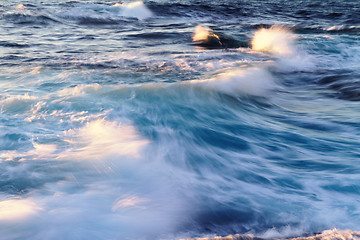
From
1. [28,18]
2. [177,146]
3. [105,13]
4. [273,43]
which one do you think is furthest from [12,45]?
[105,13]

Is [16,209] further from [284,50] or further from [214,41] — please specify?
[214,41]

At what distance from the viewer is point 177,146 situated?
10.3ft

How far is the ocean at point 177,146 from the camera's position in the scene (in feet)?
6.73

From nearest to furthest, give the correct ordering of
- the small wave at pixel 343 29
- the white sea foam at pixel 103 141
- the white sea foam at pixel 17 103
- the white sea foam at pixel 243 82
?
1. the white sea foam at pixel 103 141
2. the white sea foam at pixel 17 103
3. the white sea foam at pixel 243 82
4. the small wave at pixel 343 29

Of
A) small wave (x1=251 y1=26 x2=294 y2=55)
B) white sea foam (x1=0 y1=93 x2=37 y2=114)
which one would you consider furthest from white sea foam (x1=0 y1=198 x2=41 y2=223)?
small wave (x1=251 y1=26 x2=294 y2=55)

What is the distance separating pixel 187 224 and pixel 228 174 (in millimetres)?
790

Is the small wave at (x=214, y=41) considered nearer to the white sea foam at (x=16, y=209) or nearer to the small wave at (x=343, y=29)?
the small wave at (x=343, y=29)

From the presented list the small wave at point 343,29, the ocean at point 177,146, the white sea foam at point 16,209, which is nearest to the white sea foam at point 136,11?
the small wave at point 343,29

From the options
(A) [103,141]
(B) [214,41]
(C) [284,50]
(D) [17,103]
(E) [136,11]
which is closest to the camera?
(A) [103,141]

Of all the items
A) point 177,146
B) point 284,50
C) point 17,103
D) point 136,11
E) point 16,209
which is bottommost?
point 16,209

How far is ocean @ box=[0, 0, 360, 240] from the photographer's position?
2.05 m

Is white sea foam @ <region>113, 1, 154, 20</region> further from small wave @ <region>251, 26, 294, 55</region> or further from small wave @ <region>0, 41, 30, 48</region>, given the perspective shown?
small wave @ <region>0, 41, 30, 48</region>

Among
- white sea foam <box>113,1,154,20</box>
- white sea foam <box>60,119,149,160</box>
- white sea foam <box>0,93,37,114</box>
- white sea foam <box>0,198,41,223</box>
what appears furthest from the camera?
white sea foam <box>113,1,154,20</box>

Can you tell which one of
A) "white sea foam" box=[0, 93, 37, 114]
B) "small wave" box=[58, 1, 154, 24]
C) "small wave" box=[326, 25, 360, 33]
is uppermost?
"small wave" box=[58, 1, 154, 24]
